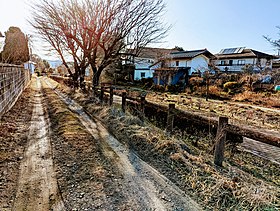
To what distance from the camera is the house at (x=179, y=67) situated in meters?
27.9

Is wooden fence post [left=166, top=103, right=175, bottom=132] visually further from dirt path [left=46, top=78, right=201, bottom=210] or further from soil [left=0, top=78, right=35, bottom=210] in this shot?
soil [left=0, top=78, right=35, bottom=210]

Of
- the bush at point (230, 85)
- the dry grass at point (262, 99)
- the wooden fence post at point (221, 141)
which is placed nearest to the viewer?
→ the wooden fence post at point (221, 141)

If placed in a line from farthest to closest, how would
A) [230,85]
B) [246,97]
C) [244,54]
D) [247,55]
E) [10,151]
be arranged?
[244,54]
[247,55]
[230,85]
[246,97]
[10,151]

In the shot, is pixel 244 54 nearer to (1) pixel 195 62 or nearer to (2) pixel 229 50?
(2) pixel 229 50

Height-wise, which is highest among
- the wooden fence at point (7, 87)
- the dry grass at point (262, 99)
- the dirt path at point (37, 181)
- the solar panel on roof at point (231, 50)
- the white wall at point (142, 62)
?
the solar panel on roof at point (231, 50)

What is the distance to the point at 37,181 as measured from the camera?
315 centimetres

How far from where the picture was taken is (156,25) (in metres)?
12.6

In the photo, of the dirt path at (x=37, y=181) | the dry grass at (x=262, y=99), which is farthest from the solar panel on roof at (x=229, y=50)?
the dirt path at (x=37, y=181)

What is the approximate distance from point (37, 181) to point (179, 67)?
28634mm

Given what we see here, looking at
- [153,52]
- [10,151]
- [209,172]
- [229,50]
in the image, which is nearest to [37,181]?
[10,151]

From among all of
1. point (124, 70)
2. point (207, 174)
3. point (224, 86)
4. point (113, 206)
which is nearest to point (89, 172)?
point (113, 206)

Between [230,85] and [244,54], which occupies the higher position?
[244,54]

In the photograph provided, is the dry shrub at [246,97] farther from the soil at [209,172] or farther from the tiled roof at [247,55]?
the tiled roof at [247,55]

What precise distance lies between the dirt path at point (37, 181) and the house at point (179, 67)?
2400 centimetres
